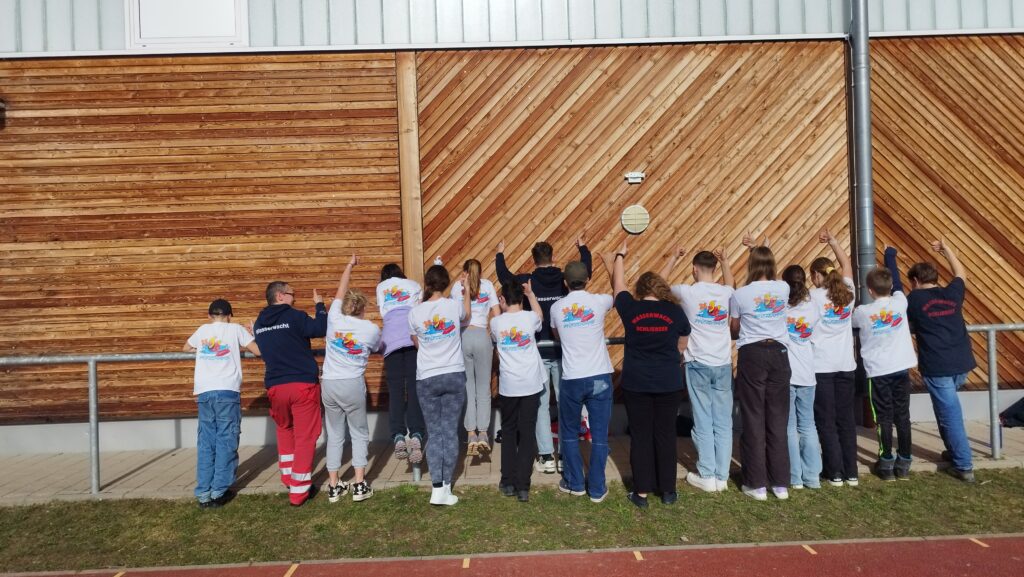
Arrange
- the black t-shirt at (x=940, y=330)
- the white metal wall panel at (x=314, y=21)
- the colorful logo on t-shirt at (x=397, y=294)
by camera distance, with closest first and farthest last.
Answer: the black t-shirt at (x=940, y=330)
the colorful logo on t-shirt at (x=397, y=294)
the white metal wall panel at (x=314, y=21)

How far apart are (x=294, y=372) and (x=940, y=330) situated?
17.1 ft

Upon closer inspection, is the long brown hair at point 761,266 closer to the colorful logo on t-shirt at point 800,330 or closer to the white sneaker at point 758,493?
the colorful logo on t-shirt at point 800,330

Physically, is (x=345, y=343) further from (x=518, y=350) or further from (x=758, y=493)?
(x=758, y=493)

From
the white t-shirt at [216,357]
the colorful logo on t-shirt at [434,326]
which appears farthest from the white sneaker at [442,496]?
the white t-shirt at [216,357]

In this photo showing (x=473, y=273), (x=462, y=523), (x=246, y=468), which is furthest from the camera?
(x=246, y=468)

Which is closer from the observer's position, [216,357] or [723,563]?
[723,563]

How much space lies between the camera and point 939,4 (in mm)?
7391

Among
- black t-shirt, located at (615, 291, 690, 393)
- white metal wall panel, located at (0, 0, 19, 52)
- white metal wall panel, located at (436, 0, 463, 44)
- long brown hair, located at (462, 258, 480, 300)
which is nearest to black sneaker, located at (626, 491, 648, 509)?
black t-shirt, located at (615, 291, 690, 393)

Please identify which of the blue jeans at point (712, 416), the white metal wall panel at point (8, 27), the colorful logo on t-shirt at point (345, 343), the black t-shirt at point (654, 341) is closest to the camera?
the black t-shirt at point (654, 341)

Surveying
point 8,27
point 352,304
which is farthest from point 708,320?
point 8,27

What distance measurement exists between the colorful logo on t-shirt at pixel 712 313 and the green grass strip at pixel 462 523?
133cm

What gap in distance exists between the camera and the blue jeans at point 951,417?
511 centimetres

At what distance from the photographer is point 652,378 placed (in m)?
4.62

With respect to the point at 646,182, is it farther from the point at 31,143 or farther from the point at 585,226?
the point at 31,143
